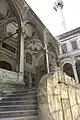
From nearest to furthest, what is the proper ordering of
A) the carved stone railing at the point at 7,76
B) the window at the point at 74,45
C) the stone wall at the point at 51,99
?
the stone wall at the point at 51,99, the carved stone railing at the point at 7,76, the window at the point at 74,45

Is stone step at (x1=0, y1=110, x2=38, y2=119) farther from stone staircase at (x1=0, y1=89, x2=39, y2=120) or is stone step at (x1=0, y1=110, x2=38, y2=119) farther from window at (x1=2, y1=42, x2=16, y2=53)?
window at (x1=2, y1=42, x2=16, y2=53)

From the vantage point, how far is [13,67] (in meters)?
12.7

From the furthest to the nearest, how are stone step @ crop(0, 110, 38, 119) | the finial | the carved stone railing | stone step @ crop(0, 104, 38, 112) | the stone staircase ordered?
the finial, the carved stone railing, stone step @ crop(0, 104, 38, 112), stone step @ crop(0, 110, 38, 119), the stone staircase

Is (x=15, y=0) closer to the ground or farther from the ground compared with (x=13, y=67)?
farther from the ground

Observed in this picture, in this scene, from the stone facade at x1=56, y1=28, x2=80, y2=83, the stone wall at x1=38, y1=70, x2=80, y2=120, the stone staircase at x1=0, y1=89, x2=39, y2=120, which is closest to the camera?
the stone wall at x1=38, y1=70, x2=80, y2=120

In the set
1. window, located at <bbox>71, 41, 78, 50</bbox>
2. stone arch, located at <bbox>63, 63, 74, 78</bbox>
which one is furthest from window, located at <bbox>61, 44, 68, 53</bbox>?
stone arch, located at <bbox>63, 63, 74, 78</bbox>

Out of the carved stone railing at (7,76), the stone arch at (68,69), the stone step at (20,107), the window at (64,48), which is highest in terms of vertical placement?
the window at (64,48)

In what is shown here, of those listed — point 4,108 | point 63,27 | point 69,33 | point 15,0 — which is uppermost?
point 63,27

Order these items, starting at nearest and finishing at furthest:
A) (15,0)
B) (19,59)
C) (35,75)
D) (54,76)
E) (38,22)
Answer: (54,76), (19,59), (15,0), (38,22), (35,75)

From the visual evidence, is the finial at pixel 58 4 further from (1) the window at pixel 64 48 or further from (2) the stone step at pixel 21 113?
(2) the stone step at pixel 21 113

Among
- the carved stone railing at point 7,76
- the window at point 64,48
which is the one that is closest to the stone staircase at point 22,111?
the carved stone railing at point 7,76

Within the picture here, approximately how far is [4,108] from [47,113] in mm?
1869

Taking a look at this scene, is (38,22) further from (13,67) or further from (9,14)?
(13,67)

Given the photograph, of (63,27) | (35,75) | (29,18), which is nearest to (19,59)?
(29,18)
